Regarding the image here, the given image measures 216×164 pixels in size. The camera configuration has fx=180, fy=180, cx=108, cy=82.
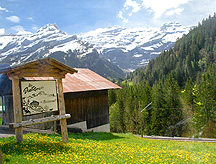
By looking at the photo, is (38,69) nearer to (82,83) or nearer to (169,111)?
(82,83)

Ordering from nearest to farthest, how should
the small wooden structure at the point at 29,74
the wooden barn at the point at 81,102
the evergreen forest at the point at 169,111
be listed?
the small wooden structure at the point at 29,74 → the wooden barn at the point at 81,102 → the evergreen forest at the point at 169,111

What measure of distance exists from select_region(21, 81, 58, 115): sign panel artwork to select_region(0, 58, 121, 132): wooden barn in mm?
4786

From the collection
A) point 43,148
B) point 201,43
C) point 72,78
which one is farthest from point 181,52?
point 43,148

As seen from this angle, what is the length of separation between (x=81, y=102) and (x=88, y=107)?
1.14 metres

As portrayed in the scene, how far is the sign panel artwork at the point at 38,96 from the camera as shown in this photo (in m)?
9.79

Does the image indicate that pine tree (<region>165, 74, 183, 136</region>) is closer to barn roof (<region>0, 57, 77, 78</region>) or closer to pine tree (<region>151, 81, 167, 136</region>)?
pine tree (<region>151, 81, 167, 136</region>)

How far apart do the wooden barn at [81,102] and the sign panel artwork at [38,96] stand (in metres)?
4.79

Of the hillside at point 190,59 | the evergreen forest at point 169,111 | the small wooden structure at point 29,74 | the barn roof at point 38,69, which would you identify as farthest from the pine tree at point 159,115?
the hillside at point 190,59

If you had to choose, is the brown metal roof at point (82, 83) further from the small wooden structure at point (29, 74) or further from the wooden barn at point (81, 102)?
the small wooden structure at point (29, 74)

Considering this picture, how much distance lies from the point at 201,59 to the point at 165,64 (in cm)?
2911

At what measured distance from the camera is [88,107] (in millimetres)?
19938

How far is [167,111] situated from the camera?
47562mm

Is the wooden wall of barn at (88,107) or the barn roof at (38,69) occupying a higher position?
Answer: the barn roof at (38,69)

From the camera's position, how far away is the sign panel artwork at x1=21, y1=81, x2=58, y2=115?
979 centimetres
